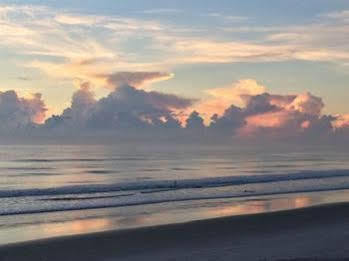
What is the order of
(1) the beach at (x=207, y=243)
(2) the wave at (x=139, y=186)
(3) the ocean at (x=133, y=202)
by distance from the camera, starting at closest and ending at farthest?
(1) the beach at (x=207, y=243) → (3) the ocean at (x=133, y=202) → (2) the wave at (x=139, y=186)

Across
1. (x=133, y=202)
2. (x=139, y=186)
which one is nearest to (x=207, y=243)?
(x=133, y=202)

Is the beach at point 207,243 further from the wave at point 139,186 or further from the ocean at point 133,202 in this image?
the wave at point 139,186

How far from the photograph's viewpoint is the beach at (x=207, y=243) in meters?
15.3

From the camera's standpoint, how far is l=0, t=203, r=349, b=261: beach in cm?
1527

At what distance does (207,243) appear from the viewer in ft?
55.7

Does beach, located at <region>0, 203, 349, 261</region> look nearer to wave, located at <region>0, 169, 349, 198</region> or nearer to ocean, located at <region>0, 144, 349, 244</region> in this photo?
ocean, located at <region>0, 144, 349, 244</region>

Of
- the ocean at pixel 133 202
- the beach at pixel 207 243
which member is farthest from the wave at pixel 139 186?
the beach at pixel 207 243

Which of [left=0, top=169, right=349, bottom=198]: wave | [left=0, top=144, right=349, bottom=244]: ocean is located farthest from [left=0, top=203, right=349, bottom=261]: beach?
[left=0, top=169, right=349, bottom=198]: wave

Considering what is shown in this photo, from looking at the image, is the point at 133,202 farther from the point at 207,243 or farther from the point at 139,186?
the point at 207,243

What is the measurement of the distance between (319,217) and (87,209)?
9.21 metres

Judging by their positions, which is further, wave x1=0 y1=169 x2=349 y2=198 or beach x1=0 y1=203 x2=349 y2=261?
wave x1=0 y1=169 x2=349 y2=198

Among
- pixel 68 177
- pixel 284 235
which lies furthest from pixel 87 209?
pixel 68 177

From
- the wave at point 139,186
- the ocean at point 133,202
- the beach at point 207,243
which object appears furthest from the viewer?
the wave at point 139,186

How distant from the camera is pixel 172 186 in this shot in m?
38.5
